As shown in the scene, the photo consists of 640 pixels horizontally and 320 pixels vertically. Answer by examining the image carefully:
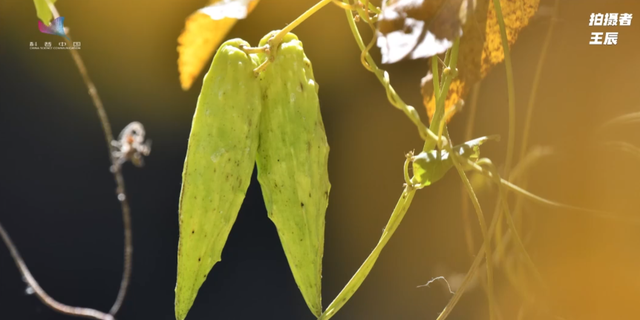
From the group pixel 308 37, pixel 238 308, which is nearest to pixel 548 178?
pixel 308 37

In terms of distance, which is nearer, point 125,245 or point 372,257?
point 372,257

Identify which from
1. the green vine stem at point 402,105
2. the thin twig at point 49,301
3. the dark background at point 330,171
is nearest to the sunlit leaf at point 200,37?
the dark background at point 330,171

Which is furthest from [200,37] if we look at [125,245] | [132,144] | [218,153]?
[125,245]

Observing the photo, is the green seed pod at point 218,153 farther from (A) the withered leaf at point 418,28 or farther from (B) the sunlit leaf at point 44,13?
(B) the sunlit leaf at point 44,13
